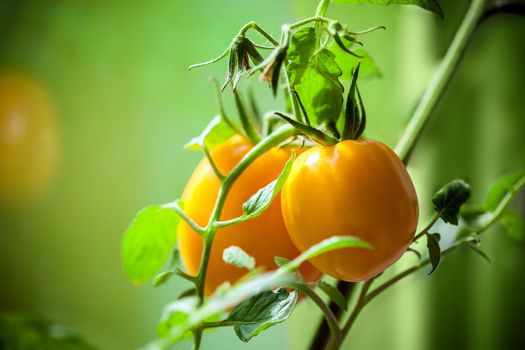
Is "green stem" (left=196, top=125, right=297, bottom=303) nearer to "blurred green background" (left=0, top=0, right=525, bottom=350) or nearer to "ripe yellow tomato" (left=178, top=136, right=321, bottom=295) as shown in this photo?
"ripe yellow tomato" (left=178, top=136, right=321, bottom=295)

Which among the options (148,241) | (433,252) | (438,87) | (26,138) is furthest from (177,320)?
(26,138)

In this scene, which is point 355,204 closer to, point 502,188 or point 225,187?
point 225,187

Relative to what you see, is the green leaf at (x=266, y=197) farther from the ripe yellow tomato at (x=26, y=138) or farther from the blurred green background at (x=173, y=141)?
the ripe yellow tomato at (x=26, y=138)

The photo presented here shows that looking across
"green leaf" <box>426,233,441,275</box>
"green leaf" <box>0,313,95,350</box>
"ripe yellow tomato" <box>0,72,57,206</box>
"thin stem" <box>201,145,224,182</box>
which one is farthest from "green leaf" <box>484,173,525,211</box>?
"ripe yellow tomato" <box>0,72,57,206</box>

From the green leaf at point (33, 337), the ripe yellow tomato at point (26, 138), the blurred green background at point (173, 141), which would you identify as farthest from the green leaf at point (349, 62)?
the ripe yellow tomato at point (26, 138)

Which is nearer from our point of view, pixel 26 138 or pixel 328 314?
pixel 328 314

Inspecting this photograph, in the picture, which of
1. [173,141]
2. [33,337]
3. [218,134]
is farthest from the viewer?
[173,141]

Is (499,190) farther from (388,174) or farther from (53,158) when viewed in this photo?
(53,158)
